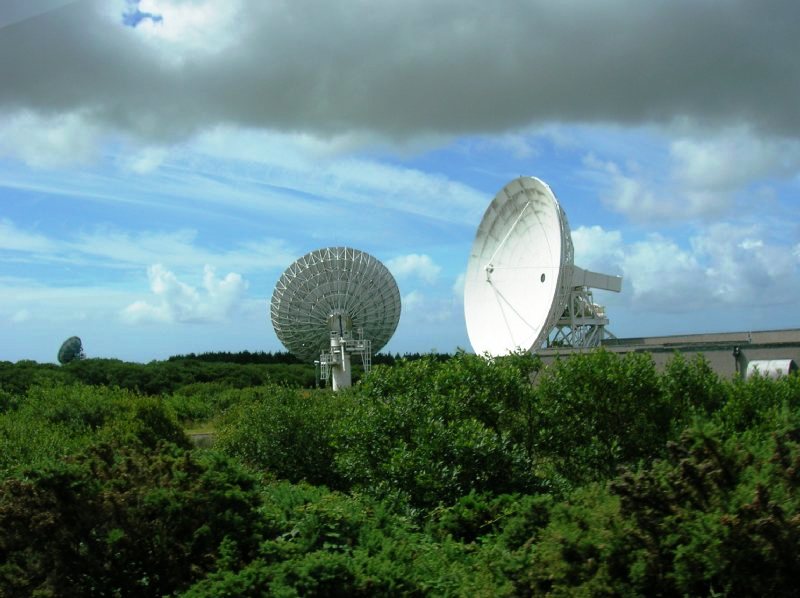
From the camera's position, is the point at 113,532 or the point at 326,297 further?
the point at 326,297

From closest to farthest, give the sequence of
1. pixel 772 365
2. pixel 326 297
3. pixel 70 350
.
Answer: pixel 772 365 → pixel 326 297 → pixel 70 350

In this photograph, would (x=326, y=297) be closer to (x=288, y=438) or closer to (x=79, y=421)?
(x=79, y=421)

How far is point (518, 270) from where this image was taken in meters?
37.9

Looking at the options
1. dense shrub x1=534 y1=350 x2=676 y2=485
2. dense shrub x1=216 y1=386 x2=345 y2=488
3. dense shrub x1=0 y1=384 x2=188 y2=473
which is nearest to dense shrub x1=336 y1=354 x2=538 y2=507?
dense shrub x1=534 y1=350 x2=676 y2=485

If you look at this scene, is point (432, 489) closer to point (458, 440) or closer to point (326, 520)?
point (458, 440)

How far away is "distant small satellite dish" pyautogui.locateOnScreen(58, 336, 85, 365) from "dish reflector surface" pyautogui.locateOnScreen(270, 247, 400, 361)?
42881mm

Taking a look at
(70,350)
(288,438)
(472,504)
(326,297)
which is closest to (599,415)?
(472,504)

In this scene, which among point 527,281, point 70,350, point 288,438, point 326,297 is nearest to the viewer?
point 288,438

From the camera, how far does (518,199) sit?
126ft

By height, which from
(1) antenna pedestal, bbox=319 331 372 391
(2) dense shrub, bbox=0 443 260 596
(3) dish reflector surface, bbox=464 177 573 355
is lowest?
(2) dense shrub, bbox=0 443 260 596

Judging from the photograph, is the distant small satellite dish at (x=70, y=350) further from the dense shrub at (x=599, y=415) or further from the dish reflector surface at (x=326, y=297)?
the dense shrub at (x=599, y=415)

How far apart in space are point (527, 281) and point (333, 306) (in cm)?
2488

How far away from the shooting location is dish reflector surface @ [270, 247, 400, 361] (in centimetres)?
5847

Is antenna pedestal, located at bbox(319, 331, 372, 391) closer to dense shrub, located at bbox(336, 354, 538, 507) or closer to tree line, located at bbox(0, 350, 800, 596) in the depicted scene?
dense shrub, located at bbox(336, 354, 538, 507)
